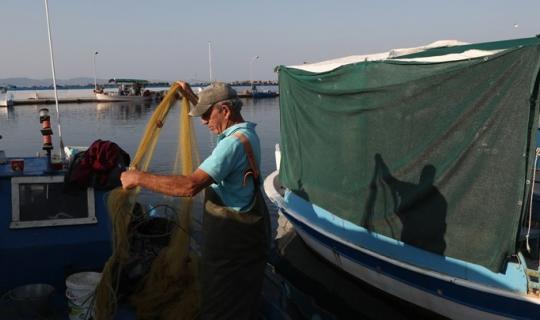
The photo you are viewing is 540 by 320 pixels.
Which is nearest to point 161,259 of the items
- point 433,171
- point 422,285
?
point 433,171

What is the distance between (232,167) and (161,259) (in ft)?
6.96

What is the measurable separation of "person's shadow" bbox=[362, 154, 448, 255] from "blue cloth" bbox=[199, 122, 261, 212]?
3023 mm

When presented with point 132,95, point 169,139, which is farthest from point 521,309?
point 132,95

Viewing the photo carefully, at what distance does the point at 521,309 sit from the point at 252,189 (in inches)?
143

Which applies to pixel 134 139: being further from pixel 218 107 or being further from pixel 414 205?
pixel 218 107

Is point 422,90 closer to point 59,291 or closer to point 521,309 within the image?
point 521,309

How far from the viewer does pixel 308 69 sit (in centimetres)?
767

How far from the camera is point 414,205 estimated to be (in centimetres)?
548

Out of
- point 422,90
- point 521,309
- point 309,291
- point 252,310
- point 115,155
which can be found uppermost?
point 422,90

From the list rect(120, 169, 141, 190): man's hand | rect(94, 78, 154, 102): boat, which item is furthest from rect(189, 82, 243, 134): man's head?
rect(94, 78, 154, 102): boat

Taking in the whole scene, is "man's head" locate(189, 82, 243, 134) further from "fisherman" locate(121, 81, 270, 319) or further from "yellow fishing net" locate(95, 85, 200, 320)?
"yellow fishing net" locate(95, 85, 200, 320)

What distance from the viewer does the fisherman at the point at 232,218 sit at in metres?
2.96

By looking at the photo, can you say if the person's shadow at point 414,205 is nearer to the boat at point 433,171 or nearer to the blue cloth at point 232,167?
the boat at point 433,171

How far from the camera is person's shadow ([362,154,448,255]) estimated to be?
5.23 metres
